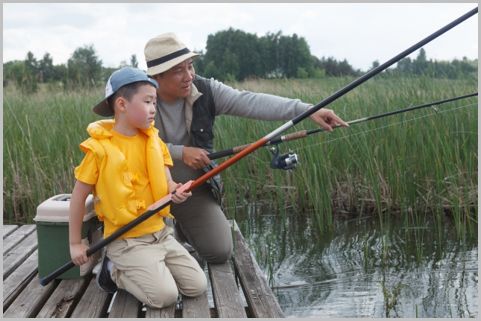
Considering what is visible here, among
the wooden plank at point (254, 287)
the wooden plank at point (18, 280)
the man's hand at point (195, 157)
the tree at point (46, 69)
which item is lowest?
the wooden plank at point (254, 287)

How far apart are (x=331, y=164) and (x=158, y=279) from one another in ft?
8.64

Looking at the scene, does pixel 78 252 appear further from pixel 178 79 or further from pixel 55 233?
pixel 178 79

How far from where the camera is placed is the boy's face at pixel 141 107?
2639mm

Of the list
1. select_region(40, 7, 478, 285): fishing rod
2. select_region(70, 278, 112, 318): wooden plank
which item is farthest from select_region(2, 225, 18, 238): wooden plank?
select_region(40, 7, 478, 285): fishing rod

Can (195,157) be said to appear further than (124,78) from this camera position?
Yes

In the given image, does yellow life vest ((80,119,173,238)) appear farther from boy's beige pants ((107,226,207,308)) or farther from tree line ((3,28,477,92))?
tree line ((3,28,477,92))

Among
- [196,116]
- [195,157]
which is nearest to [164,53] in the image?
[196,116]

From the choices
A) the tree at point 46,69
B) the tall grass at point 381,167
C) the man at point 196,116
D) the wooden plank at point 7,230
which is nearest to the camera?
the man at point 196,116

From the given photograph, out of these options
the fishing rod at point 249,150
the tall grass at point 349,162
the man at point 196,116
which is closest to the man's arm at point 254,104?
the man at point 196,116

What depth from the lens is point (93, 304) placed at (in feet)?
8.98

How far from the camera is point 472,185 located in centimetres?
459

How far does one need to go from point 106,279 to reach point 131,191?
16.9 inches

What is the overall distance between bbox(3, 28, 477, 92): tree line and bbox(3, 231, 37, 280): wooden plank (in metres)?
2.86

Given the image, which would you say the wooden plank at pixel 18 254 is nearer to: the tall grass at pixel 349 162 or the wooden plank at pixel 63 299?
the wooden plank at pixel 63 299
